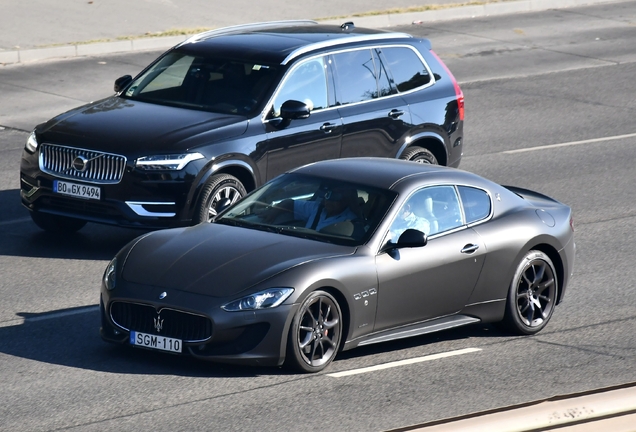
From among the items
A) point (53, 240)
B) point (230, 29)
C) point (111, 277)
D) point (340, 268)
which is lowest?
point (53, 240)

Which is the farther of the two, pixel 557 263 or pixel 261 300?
pixel 557 263

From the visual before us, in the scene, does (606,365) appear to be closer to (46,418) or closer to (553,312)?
(553,312)

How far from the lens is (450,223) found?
30.0 ft

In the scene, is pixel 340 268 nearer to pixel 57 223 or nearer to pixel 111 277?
pixel 111 277

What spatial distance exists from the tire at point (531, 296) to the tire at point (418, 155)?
3660 millimetres

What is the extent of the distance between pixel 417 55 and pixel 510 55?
1050 cm

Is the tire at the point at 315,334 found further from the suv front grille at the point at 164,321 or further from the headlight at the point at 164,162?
the headlight at the point at 164,162

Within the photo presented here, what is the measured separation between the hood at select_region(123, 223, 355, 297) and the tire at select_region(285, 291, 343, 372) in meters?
0.31

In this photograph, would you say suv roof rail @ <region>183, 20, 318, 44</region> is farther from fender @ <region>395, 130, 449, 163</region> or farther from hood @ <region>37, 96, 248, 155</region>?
fender @ <region>395, 130, 449, 163</region>

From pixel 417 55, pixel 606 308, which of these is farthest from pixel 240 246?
pixel 417 55

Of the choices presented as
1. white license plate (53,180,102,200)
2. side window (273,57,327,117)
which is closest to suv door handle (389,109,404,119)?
side window (273,57,327,117)

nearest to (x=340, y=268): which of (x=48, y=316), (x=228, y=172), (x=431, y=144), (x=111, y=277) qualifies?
(x=111, y=277)

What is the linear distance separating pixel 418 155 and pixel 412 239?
188 inches

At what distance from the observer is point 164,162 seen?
11.0 m
